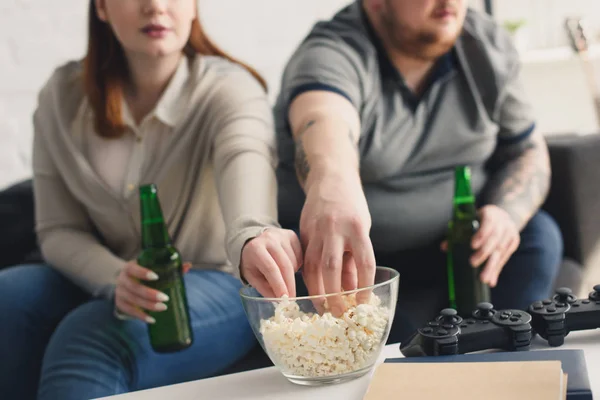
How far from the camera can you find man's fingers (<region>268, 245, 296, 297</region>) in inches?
28.4

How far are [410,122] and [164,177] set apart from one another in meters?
0.49

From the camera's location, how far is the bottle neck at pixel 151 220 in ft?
3.34

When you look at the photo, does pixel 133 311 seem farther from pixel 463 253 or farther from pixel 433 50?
pixel 433 50

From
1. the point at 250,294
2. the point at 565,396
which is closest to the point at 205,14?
the point at 250,294

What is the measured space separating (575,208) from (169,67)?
0.93m

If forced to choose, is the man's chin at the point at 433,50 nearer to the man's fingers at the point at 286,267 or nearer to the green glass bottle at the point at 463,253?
the green glass bottle at the point at 463,253

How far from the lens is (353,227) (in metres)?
0.72

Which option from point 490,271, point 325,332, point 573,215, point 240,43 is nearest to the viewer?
point 325,332

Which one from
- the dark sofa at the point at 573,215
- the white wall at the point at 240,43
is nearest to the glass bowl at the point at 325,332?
the dark sofa at the point at 573,215

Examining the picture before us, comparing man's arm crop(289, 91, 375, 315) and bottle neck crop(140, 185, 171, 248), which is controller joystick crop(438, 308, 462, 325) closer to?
man's arm crop(289, 91, 375, 315)

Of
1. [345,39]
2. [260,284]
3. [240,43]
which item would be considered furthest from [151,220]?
[240,43]

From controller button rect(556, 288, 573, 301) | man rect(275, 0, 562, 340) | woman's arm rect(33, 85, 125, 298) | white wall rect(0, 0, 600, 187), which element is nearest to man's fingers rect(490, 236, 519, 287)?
man rect(275, 0, 562, 340)

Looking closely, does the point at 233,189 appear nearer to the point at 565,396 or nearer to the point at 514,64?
the point at 565,396

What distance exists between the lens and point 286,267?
721 millimetres
